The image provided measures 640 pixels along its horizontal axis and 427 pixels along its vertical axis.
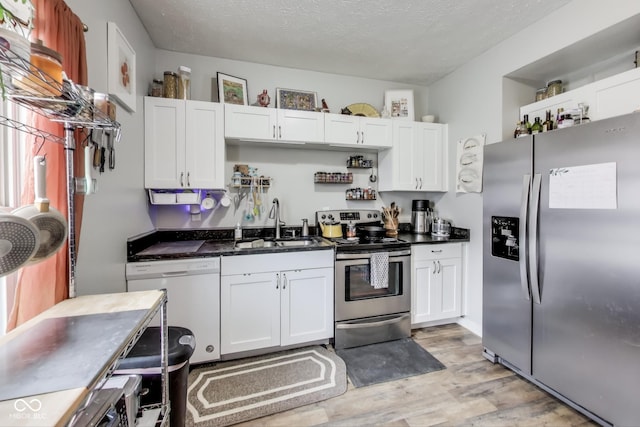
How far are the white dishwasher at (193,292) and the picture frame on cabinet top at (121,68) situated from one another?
1.15 metres

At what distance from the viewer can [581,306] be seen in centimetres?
161

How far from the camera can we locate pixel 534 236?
71.9 inches

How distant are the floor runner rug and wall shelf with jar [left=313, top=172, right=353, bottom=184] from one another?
170 cm

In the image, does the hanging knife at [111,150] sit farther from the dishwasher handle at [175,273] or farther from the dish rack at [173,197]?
the dishwasher handle at [175,273]

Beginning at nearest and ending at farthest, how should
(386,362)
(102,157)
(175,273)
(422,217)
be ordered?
(102,157), (175,273), (386,362), (422,217)

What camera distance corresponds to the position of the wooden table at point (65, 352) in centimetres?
56

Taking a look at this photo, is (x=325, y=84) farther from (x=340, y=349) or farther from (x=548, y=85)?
(x=340, y=349)

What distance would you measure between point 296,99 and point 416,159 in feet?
4.85

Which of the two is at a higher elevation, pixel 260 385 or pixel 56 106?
pixel 56 106

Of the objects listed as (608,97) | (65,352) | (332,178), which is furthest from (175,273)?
(608,97)

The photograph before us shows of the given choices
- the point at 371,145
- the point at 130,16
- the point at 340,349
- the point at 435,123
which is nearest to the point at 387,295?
the point at 340,349

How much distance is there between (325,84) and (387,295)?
93.7 inches

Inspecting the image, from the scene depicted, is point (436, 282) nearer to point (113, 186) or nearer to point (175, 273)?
point (175, 273)

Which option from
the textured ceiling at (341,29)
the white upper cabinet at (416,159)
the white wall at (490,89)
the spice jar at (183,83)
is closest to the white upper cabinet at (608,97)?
the white wall at (490,89)
